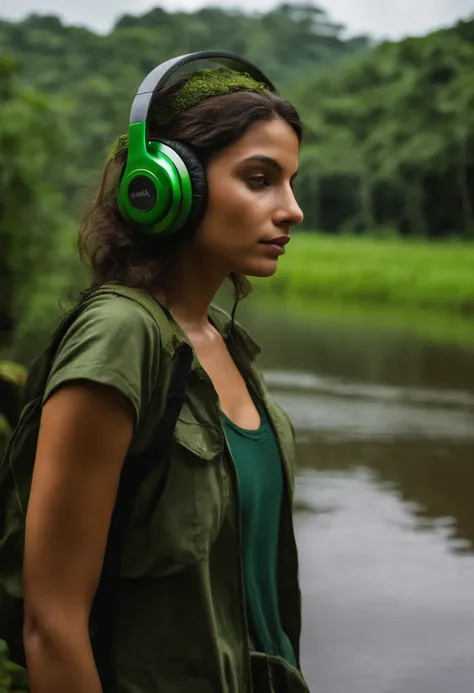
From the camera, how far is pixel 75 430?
4.66ft

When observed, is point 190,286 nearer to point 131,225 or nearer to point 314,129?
point 131,225

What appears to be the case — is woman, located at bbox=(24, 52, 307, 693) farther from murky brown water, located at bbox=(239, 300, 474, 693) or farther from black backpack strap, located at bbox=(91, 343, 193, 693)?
murky brown water, located at bbox=(239, 300, 474, 693)

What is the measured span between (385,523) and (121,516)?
4.99 m

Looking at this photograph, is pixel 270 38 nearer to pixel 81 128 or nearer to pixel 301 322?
pixel 81 128

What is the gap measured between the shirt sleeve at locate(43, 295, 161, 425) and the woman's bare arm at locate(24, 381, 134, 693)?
0.02m

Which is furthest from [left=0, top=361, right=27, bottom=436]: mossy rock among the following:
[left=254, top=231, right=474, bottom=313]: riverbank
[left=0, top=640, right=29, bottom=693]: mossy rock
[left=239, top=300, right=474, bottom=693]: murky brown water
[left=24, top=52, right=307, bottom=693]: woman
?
[left=254, top=231, right=474, bottom=313]: riverbank

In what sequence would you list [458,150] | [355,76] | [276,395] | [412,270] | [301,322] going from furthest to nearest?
[355,76] → [458,150] → [412,270] → [301,322] → [276,395]

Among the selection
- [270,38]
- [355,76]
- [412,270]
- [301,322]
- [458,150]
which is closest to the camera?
[301,322]

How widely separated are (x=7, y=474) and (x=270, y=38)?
71.5 m

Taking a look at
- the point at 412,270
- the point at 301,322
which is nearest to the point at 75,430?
the point at 301,322

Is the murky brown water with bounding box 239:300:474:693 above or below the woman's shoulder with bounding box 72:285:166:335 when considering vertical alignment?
below

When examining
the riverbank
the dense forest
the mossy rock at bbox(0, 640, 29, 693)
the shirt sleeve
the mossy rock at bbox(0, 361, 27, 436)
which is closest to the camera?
the shirt sleeve

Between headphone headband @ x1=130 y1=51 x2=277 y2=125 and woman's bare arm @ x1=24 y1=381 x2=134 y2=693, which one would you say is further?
headphone headband @ x1=130 y1=51 x2=277 y2=125

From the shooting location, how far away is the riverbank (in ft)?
79.0
